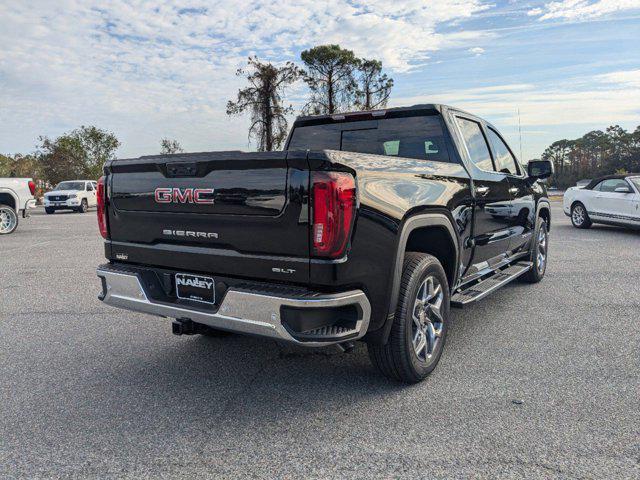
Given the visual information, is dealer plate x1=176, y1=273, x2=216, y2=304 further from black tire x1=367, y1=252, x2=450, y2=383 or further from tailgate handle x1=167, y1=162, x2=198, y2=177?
black tire x1=367, y1=252, x2=450, y2=383

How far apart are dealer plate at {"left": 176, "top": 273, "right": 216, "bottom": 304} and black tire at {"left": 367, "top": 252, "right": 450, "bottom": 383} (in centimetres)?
106

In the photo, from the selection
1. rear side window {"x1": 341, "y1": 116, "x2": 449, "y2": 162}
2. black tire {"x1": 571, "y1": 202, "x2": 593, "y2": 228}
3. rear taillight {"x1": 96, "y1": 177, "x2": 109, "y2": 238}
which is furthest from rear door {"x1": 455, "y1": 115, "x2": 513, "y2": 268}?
black tire {"x1": 571, "y1": 202, "x2": 593, "y2": 228}

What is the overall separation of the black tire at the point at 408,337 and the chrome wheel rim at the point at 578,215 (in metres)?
11.2

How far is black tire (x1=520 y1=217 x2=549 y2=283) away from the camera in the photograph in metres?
6.37

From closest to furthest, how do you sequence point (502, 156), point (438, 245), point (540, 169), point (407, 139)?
point (438, 245) < point (407, 139) < point (502, 156) < point (540, 169)

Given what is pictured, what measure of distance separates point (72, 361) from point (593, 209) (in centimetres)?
1230

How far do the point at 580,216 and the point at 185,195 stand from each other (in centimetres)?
1255

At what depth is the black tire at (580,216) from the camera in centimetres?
1306

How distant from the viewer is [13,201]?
45.0 feet

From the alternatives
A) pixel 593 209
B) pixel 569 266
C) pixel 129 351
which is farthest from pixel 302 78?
pixel 129 351

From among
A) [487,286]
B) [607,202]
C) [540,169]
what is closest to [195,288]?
[487,286]

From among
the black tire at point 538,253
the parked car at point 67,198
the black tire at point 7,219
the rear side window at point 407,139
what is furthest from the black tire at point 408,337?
the parked car at point 67,198

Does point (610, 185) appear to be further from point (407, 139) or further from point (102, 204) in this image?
point (102, 204)

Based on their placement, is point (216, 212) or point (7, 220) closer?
point (216, 212)
